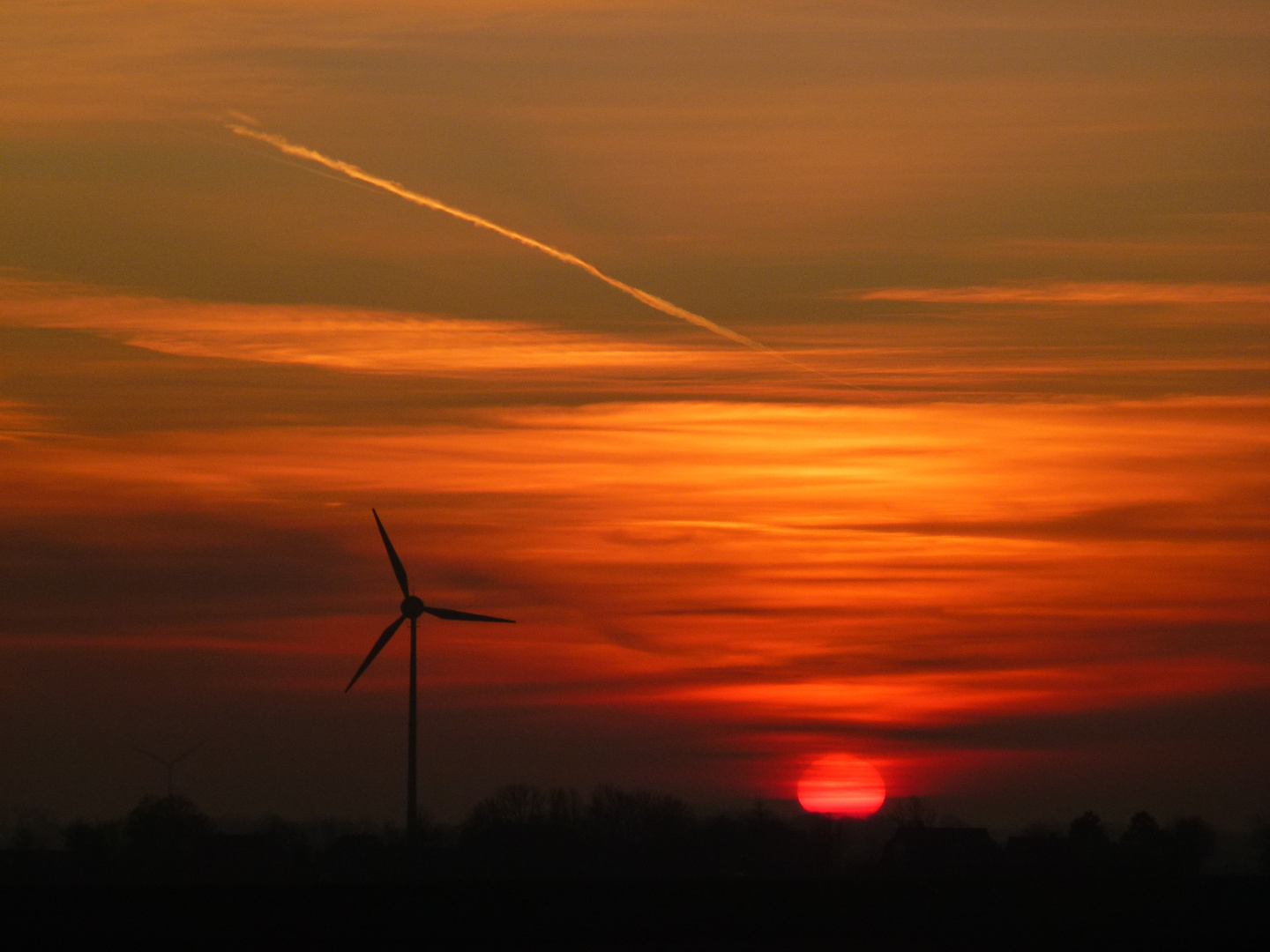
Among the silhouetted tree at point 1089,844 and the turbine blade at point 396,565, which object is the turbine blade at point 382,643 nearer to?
the turbine blade at point 396,565

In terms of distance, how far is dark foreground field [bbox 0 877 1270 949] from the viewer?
6325 cm

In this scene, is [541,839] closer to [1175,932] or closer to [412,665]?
[412,665]

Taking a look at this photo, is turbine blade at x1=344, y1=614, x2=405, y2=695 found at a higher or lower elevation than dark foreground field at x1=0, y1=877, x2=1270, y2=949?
higher

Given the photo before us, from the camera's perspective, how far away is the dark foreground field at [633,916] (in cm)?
6325

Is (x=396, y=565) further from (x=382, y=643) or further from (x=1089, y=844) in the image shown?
(x=1089, y=844)

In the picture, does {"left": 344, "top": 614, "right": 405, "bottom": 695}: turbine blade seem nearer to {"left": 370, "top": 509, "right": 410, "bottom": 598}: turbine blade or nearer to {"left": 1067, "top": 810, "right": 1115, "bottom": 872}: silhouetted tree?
{"left": 370, "top": 509, "right": 410, "bottom": 598}: turbine blade

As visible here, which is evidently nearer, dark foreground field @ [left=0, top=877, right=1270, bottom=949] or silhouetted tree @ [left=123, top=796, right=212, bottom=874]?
dark foreground field @ [left=0, top=877, right=1270, bottom=949]

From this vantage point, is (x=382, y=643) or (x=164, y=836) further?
(x=164, y=836)

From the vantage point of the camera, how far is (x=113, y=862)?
427ft

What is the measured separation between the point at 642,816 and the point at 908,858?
22.8 metres

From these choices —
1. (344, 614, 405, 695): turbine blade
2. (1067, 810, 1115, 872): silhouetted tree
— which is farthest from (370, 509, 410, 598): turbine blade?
(1067, 810, 1115, 872): silhouetted tree

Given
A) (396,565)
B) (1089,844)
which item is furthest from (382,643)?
(1089,844)

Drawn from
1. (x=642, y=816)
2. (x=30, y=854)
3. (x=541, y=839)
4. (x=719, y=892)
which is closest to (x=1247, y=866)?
(x=642, y=816)

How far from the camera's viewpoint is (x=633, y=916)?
7469 cm
